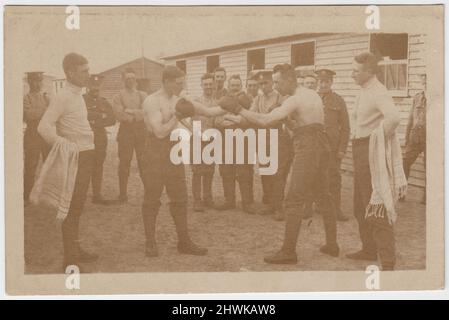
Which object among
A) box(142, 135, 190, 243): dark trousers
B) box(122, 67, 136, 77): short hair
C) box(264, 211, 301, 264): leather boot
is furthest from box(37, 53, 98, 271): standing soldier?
box(264, 211, 301, 264): leather boot


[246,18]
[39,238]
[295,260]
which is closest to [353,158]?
[295,260]

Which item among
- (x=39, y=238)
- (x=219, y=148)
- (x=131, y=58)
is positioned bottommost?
(x=39, y=238)

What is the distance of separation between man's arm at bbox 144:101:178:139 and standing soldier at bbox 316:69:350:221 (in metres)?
1.37

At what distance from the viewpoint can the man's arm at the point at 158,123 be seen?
186 inches

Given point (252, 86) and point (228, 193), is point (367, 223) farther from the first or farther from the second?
point (252, 86)

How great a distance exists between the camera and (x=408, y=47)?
16.3ft

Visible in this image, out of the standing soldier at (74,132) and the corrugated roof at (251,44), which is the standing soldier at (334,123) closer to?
the corrugated roof at (251,44)

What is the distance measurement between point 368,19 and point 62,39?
275 centimetres

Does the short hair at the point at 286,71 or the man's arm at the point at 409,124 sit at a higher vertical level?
the short hair at the point at 286,71

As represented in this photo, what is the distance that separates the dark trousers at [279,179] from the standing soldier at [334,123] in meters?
0.38

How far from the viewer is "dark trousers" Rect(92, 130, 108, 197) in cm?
482

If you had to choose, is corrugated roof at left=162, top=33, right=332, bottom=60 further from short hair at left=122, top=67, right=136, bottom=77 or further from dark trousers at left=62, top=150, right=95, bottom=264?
dark trousers at left=62, top=150, right=95, bottom=264

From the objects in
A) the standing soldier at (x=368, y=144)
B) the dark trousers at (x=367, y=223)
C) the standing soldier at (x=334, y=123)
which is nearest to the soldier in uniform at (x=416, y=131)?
the standing soldier at (x=368, y=144)

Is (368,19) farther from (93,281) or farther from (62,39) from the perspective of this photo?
(93,281)
